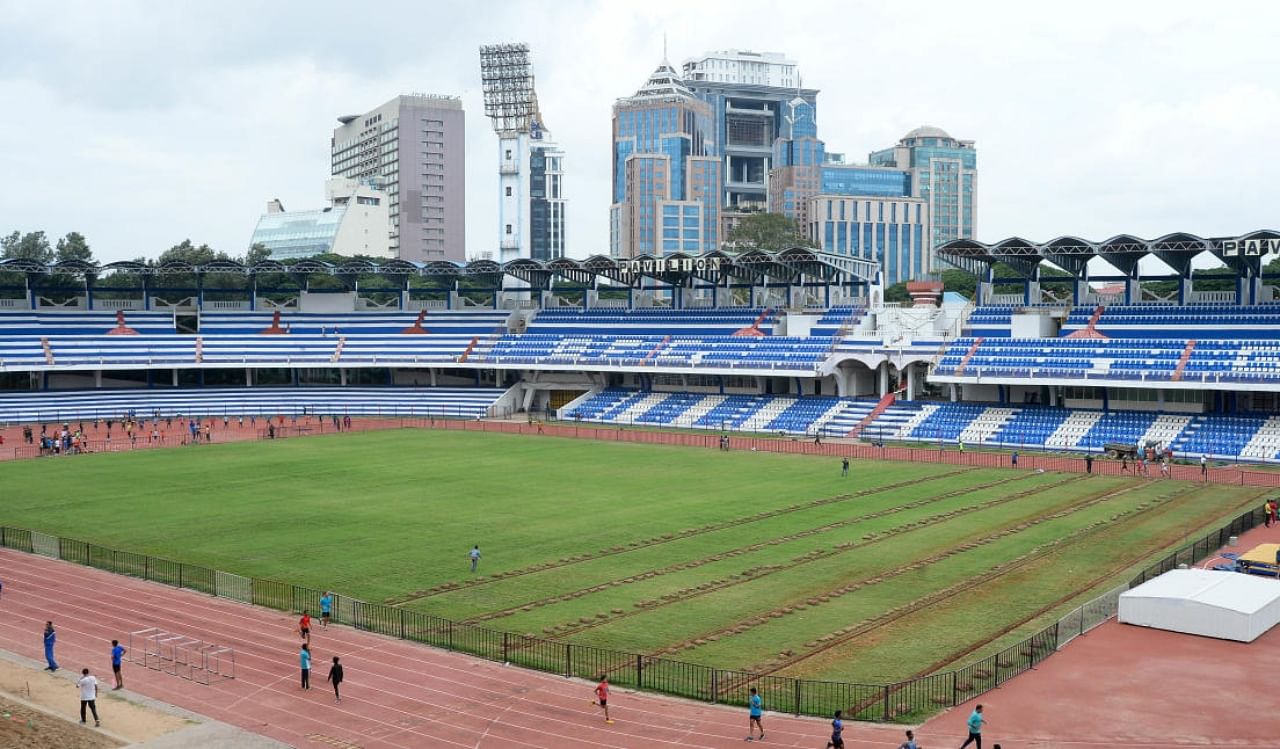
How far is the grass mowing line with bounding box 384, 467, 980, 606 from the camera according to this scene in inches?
1347

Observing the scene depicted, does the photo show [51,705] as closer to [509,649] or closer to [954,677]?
[509,649]

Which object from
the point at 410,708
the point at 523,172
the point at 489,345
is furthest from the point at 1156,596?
the point at 523,172

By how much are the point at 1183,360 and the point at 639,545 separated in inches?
1684

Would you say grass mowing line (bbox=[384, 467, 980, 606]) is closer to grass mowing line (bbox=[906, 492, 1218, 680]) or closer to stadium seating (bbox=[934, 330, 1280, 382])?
grass mowing line (bbox=[906, 492, 1218, 680])

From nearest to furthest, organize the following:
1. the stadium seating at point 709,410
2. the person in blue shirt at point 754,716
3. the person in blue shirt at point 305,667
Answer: the person in blue shirt at point 754,716
the person in blue shirt at point 305,667
the stadium seating at point 709,410

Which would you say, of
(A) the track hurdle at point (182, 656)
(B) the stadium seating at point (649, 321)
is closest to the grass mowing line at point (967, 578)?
(A) the track hurdle at point (182, 656)

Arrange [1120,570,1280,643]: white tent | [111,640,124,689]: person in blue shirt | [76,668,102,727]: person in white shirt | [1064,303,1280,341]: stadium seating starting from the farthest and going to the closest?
[1064,303,1280,341]: stadium seating, [1120,570,1280,643]: white tent, [111,640,124,689]: person in blue shirt, [76,668,102,727]: person in white shirt

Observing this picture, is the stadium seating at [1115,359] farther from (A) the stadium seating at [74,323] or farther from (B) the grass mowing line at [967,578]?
(A) the stadium seating at [74,323]

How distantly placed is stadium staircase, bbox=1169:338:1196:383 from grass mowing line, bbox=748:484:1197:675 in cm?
1558

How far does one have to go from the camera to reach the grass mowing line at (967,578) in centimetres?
2800

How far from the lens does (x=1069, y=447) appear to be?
221 ft

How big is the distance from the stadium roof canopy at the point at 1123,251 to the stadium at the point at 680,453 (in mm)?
268

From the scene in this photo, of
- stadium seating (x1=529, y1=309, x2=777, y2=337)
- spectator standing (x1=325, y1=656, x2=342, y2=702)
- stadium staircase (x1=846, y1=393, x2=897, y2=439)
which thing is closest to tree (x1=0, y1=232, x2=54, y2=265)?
stadium seating (x1=529, y1=309, x2=777, y2=337)

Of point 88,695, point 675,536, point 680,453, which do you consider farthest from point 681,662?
point 680,453
